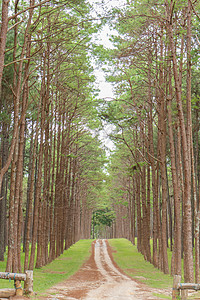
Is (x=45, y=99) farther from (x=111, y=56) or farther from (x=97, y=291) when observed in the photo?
(x=97, y=291)

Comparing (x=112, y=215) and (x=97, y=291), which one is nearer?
(x=97, y=291)

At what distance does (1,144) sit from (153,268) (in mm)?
12932

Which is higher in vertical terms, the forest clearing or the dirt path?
the forest clearing

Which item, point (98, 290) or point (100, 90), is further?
point (100, 90)

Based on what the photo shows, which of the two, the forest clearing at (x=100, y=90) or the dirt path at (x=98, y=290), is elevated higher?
the forest clearing at (x=100, y=90)

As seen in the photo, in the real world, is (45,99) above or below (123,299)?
above

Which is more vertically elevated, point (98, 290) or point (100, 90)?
point (100, 90)

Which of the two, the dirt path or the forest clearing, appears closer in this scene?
the dirt path

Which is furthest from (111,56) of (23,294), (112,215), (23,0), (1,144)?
(112,215)

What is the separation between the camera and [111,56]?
19.1 metres

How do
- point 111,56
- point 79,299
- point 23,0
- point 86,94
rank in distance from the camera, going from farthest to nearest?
point 86,94
point 111,56
point 23,0
point 79,299

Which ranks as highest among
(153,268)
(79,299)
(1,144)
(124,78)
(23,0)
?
(23,0)

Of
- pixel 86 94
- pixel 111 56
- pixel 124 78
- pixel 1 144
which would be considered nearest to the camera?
pixel 111 56

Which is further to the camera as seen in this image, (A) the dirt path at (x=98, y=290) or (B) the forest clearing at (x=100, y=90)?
(B) the forest clearing at (x=100, y=90)
